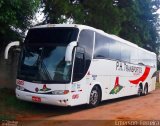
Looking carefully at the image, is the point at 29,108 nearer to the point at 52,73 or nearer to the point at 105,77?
the point at 52,73

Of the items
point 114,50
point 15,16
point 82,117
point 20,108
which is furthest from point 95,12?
point 82,117

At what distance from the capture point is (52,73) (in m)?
12.2

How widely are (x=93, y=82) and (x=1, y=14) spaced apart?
4.70 metres

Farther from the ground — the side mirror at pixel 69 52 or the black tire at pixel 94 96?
the side mirror at pixel 69 52

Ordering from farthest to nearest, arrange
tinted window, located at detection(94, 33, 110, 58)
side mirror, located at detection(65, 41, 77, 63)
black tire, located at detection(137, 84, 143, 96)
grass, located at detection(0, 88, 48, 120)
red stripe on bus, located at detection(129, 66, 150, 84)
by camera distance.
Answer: black tire, located at detection(137, 84, 143, 96)
red stripe on bus, located at detection(129, 66, 150, 84)
tinted window, located at detection(94, 33, 110, 58)
grass, located at detection(0, 88, 48, 120)
side mirror, located at detection(65, 41, 77, 63)

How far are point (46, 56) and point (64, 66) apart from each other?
86cm

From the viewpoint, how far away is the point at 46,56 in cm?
1254

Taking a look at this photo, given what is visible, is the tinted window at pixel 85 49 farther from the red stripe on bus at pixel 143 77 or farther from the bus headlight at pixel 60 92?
the red stripe on bus at pixel 143 77

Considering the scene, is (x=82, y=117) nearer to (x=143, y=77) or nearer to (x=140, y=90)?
(x=140, y=90)

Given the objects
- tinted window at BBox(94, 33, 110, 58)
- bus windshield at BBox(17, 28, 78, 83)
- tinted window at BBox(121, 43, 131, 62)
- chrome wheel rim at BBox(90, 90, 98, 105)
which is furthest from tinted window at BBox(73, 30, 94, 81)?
tinted window at BBox(121, 43, 131, 62)

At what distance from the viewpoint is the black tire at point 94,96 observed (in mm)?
14071

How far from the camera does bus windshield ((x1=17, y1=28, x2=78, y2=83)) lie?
481 inches

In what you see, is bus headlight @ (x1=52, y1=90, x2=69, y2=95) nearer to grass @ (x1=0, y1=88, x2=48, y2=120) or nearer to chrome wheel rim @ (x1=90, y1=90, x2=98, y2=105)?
grass @ (x1=0, y1=88, x2=48, y2=120)

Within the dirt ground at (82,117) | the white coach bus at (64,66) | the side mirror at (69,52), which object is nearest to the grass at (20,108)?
the dirt ground at (82,117)
